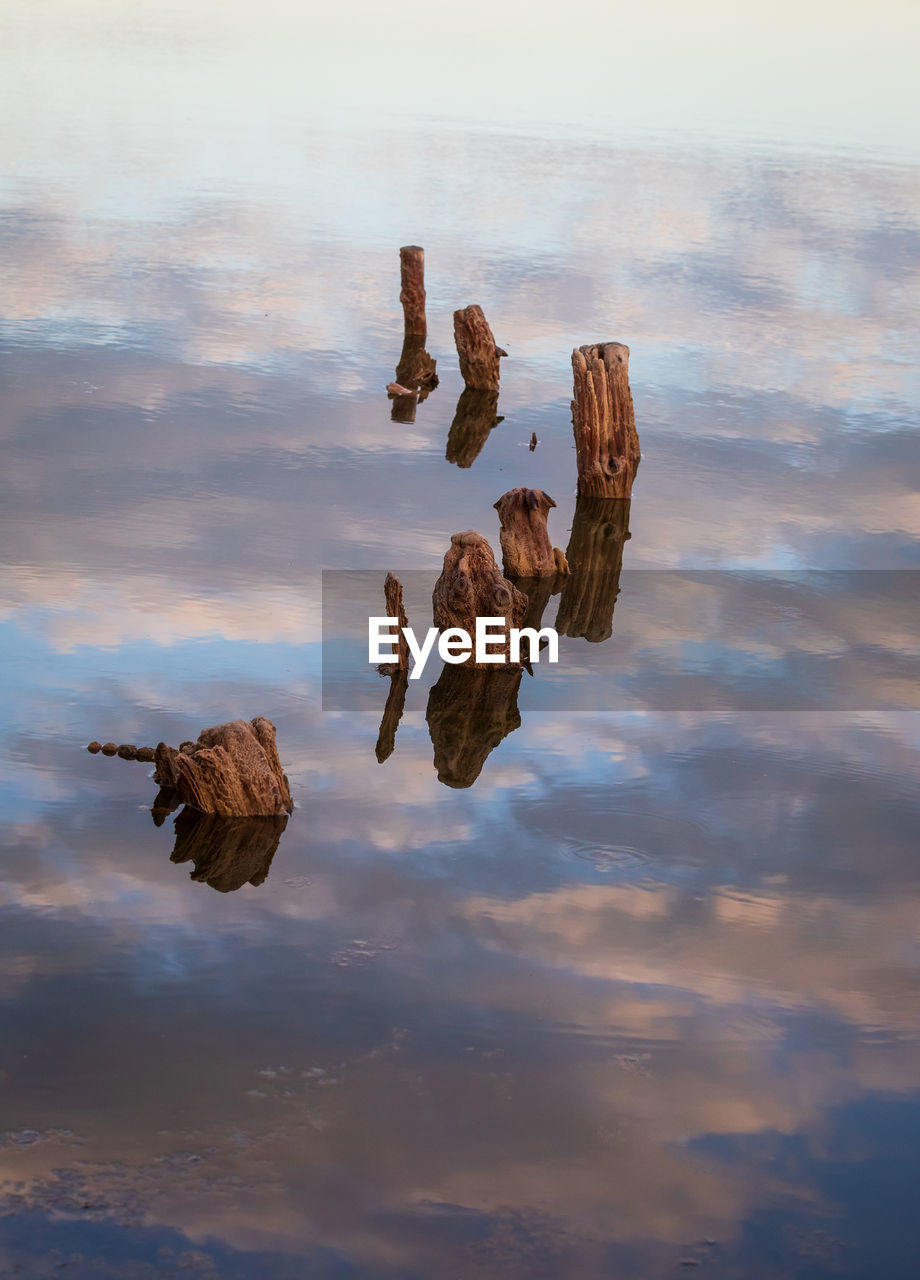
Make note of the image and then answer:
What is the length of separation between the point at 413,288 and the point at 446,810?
1836 centimetres

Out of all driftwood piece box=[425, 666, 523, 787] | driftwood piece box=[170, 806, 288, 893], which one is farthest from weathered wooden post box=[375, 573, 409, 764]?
driftwood piece box=[170, 806, 288, 893]

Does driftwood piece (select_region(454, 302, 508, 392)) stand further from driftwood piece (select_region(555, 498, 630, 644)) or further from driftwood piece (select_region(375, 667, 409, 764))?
driftwood piece (select_region(375, 667, 409, 764))

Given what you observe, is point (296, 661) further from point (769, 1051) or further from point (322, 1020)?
point (769, 1051)

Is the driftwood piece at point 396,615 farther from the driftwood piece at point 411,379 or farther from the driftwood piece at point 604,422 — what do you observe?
the driftwood piece at point 411,379

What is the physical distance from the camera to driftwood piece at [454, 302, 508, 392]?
95.2ft

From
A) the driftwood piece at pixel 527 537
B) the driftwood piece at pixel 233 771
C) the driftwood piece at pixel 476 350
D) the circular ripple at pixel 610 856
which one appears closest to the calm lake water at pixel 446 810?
the circular ripple at pixel 610 856

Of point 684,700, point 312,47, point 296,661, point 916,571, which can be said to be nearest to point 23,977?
point 296,661

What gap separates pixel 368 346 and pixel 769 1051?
2238 centimetres

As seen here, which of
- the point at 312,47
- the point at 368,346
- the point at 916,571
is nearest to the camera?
the point at 916,571

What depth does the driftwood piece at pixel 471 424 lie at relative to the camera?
86.4 ft

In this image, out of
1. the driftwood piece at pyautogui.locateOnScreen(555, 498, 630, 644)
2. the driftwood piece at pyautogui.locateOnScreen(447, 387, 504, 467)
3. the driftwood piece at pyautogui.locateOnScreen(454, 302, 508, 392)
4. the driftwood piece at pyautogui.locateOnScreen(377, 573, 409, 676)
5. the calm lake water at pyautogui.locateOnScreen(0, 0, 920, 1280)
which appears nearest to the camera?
the calm lake water at pyautogui.locateOnScreen(0, 0, 920, 1280)

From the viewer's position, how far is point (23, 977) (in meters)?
12.2

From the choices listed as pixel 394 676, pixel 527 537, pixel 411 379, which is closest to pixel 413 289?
pixel 411 379

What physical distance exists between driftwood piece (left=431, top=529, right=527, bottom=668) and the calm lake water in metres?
0.89
